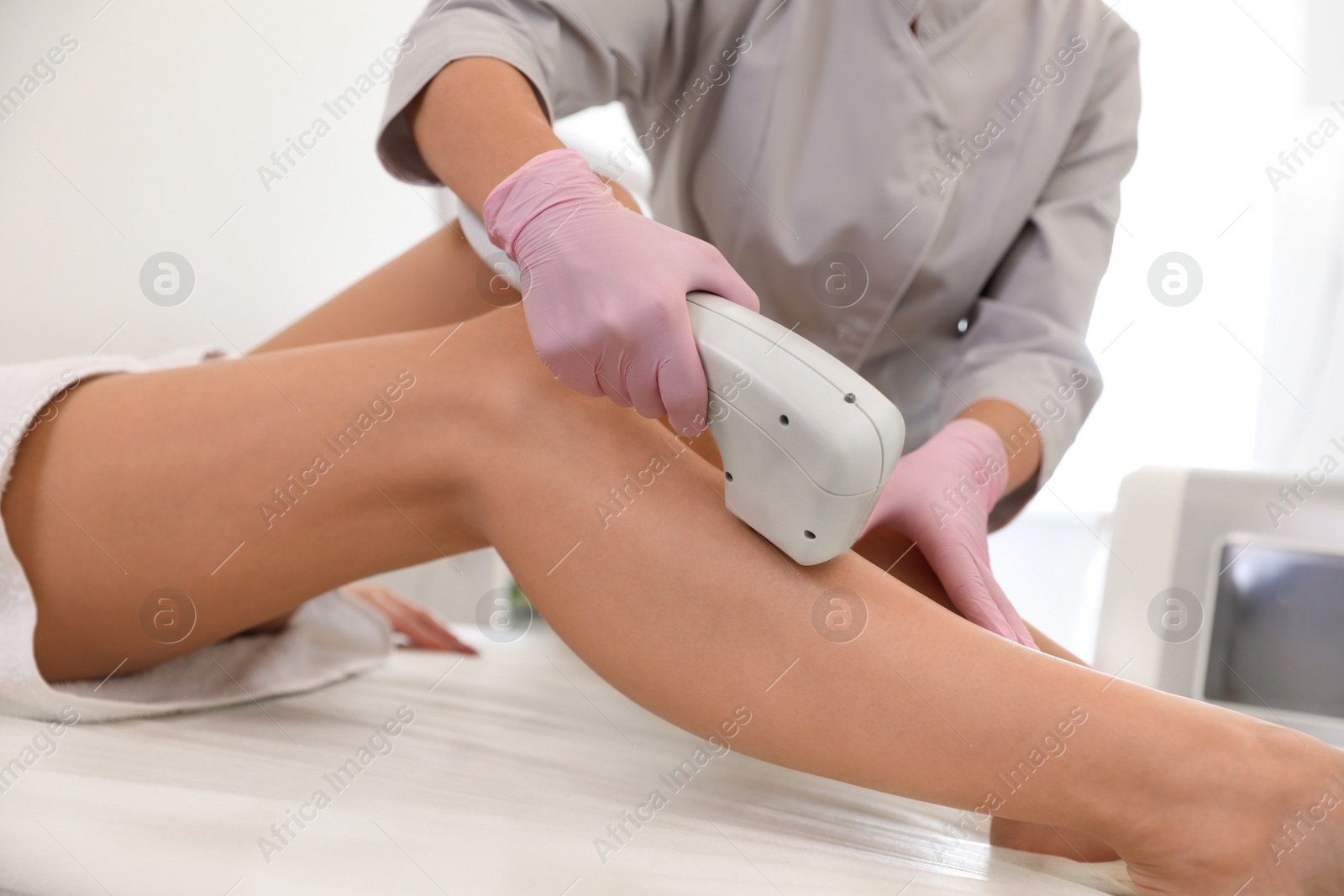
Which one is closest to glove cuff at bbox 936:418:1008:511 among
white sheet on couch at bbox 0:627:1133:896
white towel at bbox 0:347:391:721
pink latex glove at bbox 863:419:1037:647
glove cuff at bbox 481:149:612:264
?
pink latex glove at bbox 863:419:1037:647

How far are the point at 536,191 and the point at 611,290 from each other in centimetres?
10

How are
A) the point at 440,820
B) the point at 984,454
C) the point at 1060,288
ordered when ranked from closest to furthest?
the point at 440,820 < the point at 984,454 < the point at 1060,288

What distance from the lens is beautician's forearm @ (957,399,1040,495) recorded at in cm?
74

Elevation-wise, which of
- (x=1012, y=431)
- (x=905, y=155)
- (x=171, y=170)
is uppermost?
(x=171, y=170)

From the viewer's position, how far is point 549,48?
665 mm

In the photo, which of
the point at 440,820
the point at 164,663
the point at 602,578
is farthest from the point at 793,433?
the point at 164,663

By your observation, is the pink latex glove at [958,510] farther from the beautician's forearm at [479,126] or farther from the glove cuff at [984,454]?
the beautician's forearm at [479,126]

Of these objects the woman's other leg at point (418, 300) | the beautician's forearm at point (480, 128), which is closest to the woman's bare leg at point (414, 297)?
the woman's other leg at point (418, 300)

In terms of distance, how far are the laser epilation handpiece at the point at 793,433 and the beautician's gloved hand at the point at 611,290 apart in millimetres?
17

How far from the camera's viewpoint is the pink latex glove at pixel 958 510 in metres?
0.58

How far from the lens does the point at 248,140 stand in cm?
123

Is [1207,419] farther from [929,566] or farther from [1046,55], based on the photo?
[929,566]

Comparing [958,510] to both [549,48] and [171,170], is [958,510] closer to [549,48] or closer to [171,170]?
[549,48]

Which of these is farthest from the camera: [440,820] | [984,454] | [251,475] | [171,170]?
[171,170]
